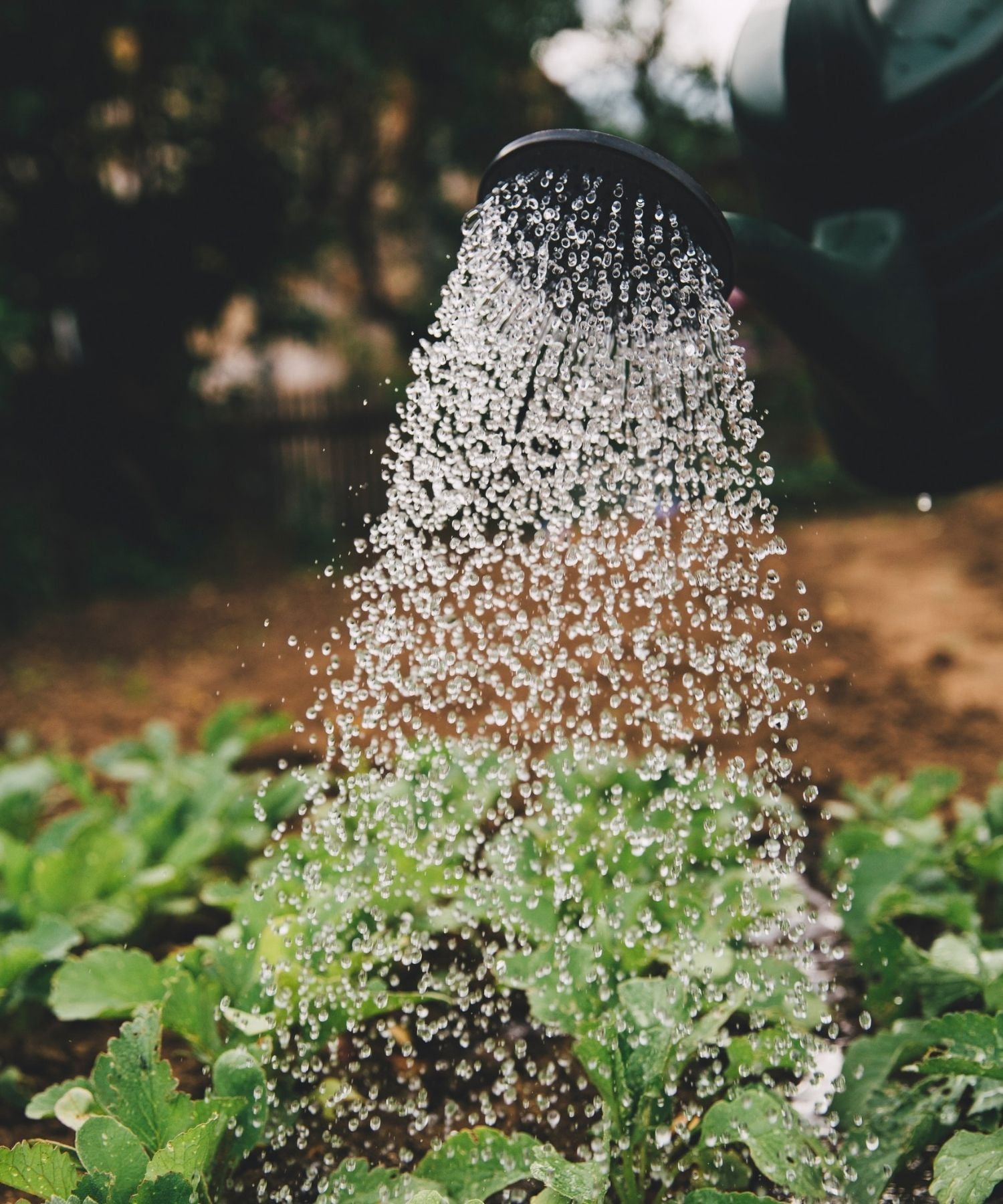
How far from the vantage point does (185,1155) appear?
4.45ft

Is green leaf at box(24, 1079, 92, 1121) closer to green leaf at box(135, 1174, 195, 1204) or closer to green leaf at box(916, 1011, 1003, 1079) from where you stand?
green leaf at box(135, 1174, 195, 1204)

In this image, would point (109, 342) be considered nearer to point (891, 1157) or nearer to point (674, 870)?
point (674, 870)

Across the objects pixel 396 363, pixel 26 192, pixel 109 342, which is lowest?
pixel 109 342

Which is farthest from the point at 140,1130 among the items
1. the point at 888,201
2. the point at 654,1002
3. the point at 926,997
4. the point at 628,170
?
the point at 888,201

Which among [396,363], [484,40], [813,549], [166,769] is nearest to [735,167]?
[484,40]

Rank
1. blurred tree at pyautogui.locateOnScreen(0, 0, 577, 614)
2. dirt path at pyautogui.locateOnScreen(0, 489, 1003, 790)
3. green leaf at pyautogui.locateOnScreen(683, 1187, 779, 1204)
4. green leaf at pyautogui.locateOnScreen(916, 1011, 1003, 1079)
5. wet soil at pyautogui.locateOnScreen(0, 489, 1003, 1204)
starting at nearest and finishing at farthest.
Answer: green leaf at pyautogui.locateOnScreen(683, 1187, 779, 1204) → green leaf at pyautogui.locateOnScreen(916, 1011, 1003, 1079) → wet soil at pyautogui.locateOnScreen(0, 489, 1003, 1204) → dirt path at pyautogui.locateOnScreen(0, 489, 1003, 790) → blurred tree at pyautogui.locateOnScreen(0, 0, 577, 614)

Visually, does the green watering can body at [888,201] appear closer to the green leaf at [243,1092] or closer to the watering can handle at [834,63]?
the watering can handle at [834,63]

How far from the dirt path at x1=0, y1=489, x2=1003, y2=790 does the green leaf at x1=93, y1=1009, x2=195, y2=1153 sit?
202 cm

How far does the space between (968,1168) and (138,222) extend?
23.5ft

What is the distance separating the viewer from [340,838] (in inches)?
75.5

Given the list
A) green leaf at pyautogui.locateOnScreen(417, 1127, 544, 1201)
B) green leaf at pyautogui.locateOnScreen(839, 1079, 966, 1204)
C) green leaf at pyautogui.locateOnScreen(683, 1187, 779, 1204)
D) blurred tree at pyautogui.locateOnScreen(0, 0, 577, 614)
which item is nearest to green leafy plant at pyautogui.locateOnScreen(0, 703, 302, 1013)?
green leaf at pyautogui.locateOnScreen(417, 1127, 544, 1201)

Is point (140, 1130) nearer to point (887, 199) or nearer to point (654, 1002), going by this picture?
point (654, 1002)

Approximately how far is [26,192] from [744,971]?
6735 millimetres

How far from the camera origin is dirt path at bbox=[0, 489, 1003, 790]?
3.57 meters
